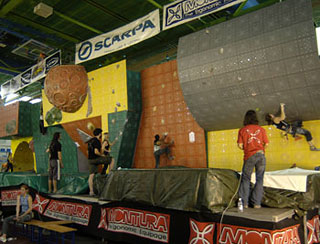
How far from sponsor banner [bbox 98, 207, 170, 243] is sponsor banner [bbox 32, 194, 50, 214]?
2227 mm

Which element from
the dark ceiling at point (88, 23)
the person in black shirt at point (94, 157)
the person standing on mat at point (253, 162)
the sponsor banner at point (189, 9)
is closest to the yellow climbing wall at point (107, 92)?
the dark ceiling at point (88, 23)

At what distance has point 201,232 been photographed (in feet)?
13.0

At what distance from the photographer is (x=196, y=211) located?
13.4ft

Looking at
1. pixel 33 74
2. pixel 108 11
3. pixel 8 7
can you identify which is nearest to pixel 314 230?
pixel 108 11

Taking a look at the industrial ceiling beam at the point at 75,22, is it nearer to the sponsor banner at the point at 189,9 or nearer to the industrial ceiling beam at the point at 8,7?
the industrial ceiling beam at the point at 8,7

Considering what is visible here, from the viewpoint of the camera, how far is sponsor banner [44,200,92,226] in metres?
5.96

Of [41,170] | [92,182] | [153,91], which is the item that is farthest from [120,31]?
[41,170]

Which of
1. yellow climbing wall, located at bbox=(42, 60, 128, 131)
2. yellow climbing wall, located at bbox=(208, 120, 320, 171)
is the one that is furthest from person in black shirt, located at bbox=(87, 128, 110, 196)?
yellow climbing wall, located at bbox=(208, 120, 320, 171)

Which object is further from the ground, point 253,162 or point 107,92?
point 107,92

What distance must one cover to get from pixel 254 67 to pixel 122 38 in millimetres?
3825

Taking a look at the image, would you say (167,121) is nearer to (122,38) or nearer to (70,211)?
(122,38)

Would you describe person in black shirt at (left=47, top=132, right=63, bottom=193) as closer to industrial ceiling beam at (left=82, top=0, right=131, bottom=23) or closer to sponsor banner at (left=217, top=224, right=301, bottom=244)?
industrial ceiling beam at (left=82, top=0, right=131, bottom=23)

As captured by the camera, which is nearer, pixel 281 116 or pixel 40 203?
pixel 281 116

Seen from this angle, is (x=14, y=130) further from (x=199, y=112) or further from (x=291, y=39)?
(x=291, y=39)
